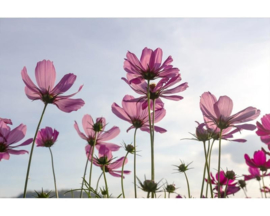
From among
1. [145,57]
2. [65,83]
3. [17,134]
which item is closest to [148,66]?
[145,57]

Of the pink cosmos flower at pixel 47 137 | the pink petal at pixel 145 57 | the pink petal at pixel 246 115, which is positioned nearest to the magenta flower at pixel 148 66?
the pink petal at pixel 145 57

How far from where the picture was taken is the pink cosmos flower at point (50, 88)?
19.7 inches

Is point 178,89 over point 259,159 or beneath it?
over

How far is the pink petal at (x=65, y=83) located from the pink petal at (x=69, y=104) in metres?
0.02

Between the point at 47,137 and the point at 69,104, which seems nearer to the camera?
the point at 69,104

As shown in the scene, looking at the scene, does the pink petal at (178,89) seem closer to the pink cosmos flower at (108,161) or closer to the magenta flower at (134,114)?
the magenta flower at (134,114)

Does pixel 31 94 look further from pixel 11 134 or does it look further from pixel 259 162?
pixel 259 162

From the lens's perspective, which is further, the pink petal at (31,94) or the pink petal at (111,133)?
the pink petal at (111,133)

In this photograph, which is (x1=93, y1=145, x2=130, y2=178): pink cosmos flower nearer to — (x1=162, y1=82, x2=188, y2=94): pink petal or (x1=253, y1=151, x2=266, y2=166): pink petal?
(x1=162, y1=82, x2=188, y2=94): pink petal

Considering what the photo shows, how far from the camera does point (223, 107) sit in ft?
1.55

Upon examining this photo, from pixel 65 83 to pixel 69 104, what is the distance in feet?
0.14
